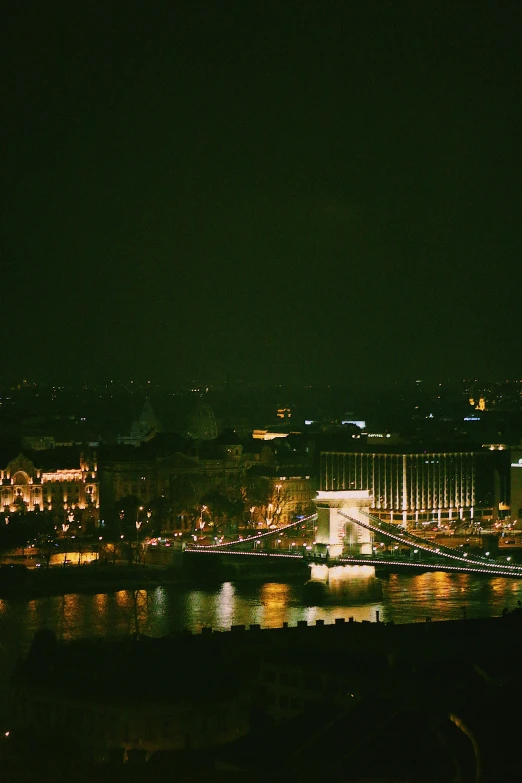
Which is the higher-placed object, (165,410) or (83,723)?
(165,410)

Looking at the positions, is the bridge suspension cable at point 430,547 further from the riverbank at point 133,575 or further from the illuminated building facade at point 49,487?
the illuminated building facade at point 49,487

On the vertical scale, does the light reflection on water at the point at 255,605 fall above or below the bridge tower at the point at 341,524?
below

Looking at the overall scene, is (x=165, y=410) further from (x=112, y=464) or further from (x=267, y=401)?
(x=112, y=464)

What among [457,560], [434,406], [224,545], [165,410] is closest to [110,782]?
[457,560]

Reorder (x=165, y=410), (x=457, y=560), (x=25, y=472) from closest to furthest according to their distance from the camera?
1. (x=457, y=560)
2. (x=25, y=472)
3. (x=165, y=410)

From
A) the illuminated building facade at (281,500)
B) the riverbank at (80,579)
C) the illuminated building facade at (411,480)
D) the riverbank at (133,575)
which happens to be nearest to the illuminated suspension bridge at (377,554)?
the riverbank at (133,575)

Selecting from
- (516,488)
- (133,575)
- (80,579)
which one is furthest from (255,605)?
(516,488)

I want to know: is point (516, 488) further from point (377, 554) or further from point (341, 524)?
point (377, 554)

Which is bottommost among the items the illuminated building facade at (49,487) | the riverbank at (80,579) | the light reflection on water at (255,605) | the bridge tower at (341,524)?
the light reflection on water at (255,605)
